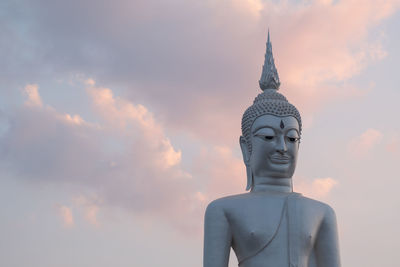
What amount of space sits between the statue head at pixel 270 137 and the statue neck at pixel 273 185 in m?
0.07

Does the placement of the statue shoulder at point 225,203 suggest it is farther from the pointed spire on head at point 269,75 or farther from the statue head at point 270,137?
the pointed spire on head at point 269,75

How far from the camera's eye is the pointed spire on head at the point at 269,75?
1119 centimetres

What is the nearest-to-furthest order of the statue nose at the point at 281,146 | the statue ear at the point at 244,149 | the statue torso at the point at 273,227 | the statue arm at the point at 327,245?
1. the statue torso at the point at 273,227
2. the statue arm at the point at 327,245
3. the statue nose at the point at 281,146
4. the statue ear at the point at 244,149

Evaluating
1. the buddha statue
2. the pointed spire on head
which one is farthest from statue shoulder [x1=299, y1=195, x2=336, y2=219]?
the pointed spire on head

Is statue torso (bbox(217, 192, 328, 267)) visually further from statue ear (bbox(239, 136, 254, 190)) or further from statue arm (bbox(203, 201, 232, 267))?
statue ear (bbox(239, 136, 254, 190))

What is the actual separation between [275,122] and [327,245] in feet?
7.61

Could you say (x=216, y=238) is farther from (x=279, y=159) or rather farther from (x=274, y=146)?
(x=274, y=146)

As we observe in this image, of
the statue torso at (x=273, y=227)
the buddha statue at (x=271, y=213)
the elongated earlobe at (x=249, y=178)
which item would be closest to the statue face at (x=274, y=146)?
the buddha statue at (x=271, y=213)

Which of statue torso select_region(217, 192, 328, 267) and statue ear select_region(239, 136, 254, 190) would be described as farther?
statue ear select_region(239, 136, 254, 190)

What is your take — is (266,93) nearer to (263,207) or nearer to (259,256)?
(263,207)

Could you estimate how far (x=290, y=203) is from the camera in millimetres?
10016

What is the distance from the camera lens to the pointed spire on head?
11.2 meters

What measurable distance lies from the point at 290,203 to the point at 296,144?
118 centimetres

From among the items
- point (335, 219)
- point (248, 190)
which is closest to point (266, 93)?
point (248, 190)
